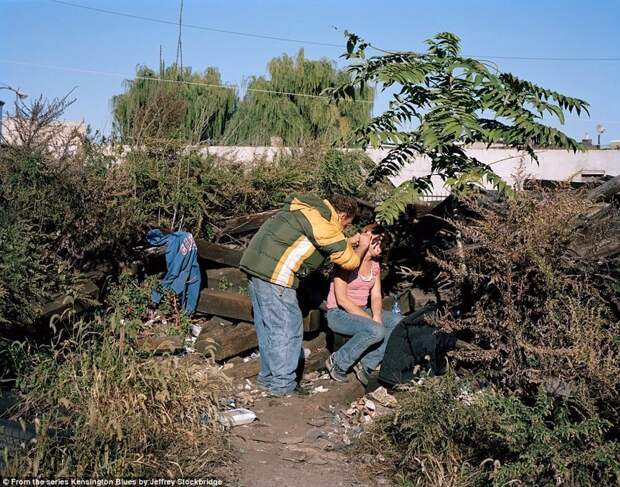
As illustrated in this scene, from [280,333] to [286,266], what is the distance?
64 cm

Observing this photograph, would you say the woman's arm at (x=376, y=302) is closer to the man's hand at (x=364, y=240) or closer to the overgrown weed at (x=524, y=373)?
the man's hand at (x=364, y=240)

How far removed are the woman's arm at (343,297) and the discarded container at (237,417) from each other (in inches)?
65.2

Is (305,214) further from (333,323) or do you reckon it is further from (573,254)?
(573,254)

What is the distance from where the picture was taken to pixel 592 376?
4723 millimetres

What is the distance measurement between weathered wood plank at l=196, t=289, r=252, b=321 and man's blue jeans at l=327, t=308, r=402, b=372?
1.22 meters

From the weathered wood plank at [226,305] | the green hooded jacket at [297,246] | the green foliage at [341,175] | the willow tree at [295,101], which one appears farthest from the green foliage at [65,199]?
the willow tree at [295,101]

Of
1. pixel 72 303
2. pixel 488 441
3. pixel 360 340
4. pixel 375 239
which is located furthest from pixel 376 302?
pixel 72 303

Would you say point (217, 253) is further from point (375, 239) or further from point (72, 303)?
point (72, 303)

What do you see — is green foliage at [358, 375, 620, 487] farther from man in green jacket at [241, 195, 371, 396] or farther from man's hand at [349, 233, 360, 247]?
man's hand at [349, 233, 360, 247]

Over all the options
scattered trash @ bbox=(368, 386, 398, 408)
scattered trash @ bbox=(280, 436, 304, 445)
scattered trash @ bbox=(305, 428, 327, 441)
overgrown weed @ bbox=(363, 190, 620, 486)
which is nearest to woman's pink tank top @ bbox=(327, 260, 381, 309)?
scattered trash @ bbox=(368, 386, 398, 408)

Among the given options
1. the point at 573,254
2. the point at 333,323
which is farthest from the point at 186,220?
the point at 573,254

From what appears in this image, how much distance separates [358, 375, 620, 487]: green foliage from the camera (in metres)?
4.39

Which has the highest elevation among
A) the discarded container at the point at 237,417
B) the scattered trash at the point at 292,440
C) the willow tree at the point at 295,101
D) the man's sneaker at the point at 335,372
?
the willow tree at the point at 295,101

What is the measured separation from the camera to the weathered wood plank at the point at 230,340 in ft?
25.6
